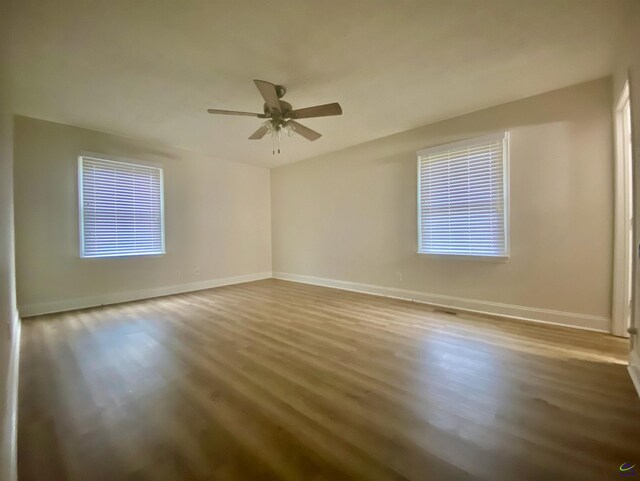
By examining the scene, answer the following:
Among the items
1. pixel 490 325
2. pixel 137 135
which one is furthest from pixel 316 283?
pixel 137 135

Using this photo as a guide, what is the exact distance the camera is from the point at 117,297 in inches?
170

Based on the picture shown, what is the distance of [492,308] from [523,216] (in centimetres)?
120

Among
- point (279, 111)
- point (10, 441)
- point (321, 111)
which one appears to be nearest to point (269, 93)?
point (279, 111)

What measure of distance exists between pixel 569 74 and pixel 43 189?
20.9ft

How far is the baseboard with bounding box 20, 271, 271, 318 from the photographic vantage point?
366 cm

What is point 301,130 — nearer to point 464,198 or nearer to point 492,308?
point 464,198

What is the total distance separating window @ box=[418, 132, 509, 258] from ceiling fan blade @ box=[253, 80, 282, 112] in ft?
7.92

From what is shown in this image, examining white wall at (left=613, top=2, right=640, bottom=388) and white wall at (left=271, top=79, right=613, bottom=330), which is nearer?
white wall at (left=613, top=2, right=640, bottom=388)

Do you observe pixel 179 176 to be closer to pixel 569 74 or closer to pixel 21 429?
pixel 21 429

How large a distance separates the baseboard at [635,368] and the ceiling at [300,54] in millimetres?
2463

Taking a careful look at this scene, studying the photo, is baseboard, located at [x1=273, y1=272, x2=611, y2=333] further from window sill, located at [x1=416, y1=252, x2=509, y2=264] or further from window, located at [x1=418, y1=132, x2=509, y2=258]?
window, located at [x1=418, y1=132, x2=509, y2=258]

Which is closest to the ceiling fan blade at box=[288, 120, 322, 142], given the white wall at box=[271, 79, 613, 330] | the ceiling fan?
the ceiling fan

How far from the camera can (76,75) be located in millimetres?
2574

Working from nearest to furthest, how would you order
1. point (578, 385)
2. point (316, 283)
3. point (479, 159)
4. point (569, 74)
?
point (578, 385) → point (569, 74) → point (479, 159) → point (316, 283)
